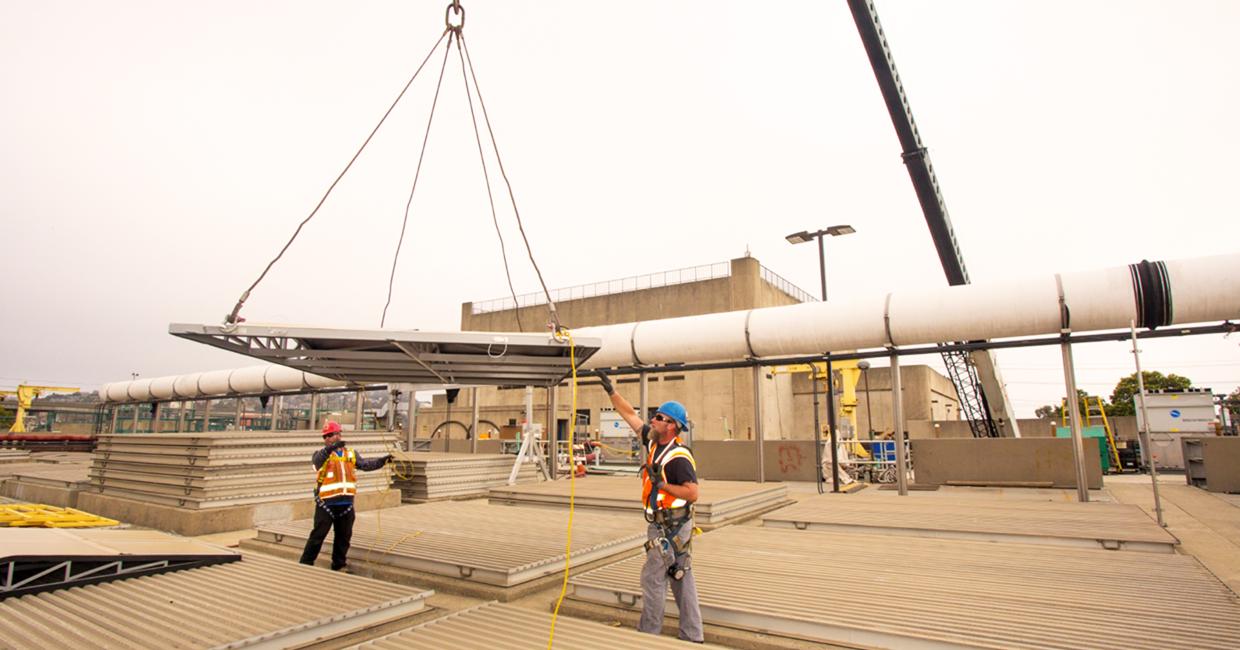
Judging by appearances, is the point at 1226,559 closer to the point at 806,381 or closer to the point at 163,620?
the point at 163,620

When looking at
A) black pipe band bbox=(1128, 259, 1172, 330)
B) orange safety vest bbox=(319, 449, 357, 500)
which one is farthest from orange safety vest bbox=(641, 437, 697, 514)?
black pipe band bbox=(1128, 259, 1172, 330)

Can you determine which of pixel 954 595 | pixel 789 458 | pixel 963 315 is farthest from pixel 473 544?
pixel 789 458

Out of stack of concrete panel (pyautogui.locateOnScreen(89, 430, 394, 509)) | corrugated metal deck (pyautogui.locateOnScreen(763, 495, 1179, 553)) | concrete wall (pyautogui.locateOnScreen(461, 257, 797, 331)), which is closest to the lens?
corrugated metal deck (pyautogui.locateOnScreen(763, 495, 1179, 553))

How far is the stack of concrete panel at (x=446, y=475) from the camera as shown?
12.5 metres

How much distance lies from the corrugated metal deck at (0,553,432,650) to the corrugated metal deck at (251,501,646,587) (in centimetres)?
98

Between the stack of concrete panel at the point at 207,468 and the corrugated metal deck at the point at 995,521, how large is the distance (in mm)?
8284

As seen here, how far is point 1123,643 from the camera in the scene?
3.80 meters

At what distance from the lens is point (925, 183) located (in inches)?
535

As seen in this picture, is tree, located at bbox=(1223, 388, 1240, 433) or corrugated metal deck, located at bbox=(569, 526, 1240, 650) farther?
tree, located at bbox=(1223, 388, 1240, 433)

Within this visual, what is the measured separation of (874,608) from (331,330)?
5282 mm

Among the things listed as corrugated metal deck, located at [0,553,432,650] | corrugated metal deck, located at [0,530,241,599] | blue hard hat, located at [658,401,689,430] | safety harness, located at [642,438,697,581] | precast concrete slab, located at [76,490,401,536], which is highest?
blue hard hat, located at [658,401,689,430]

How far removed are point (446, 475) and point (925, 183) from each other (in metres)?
12.6

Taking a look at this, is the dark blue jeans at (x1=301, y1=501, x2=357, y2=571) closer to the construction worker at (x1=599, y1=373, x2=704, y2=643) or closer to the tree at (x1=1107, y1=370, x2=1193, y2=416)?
the construction worker at (x1=599, y1=373, x2=704, y2=643)

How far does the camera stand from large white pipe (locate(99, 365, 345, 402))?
22.5 meters
